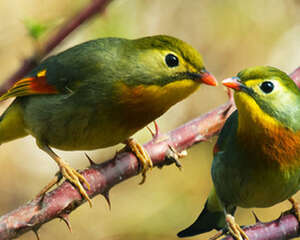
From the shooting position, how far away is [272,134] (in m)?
3.55

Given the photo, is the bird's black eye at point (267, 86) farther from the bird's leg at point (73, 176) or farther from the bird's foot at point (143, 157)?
the bird's leg at point (73, 176)

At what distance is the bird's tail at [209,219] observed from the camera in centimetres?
390

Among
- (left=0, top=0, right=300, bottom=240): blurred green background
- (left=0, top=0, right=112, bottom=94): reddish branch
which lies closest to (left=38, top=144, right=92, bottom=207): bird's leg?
(left=0, top=0, right=112, bottom=94): reddish branch

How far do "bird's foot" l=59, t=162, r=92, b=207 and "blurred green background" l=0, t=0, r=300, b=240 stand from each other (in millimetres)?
2158

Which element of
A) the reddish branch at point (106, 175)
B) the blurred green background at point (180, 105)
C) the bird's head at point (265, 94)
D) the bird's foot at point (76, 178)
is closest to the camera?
the reddish branch at point (106, 175)

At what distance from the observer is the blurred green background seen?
266 inches

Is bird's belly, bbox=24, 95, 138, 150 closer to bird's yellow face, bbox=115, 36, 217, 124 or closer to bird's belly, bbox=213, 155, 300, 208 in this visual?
bird's yellow face, bbox=115, 36, 217, 124

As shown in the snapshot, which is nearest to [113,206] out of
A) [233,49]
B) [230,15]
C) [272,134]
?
[233,49]

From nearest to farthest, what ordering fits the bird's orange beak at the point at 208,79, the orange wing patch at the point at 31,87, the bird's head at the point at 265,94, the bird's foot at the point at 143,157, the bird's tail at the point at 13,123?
1. the bird's head at the point at 265,94
2. the bird's orange beak at the point at 208,79
3. the bird's foot at the point at 143,157
4. the orange wing patch at the point at 31,87
5. the bird's tail at the point at 13,123

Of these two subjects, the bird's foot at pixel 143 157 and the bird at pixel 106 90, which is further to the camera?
the bird's foot at pixel 143 157

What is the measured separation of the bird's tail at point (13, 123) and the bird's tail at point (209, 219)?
5.75 ft

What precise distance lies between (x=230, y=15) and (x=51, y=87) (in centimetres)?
426

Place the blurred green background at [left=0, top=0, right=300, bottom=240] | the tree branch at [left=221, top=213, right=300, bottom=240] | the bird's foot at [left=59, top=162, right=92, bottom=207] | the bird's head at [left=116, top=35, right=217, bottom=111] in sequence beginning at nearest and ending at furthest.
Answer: the tree branch at [left=221, top=213, right=300, bottom=240]
the bird's foot at [left=59, top=162, right=92, bottom=207]
the bird's head at [left=116, top=35, right=217, bottom=111]
the blurred green background at [left=0, top=0, right=300, bottom=240]

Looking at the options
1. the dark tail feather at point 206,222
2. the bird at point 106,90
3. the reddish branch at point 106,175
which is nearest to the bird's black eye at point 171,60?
the bird at point 106,90
